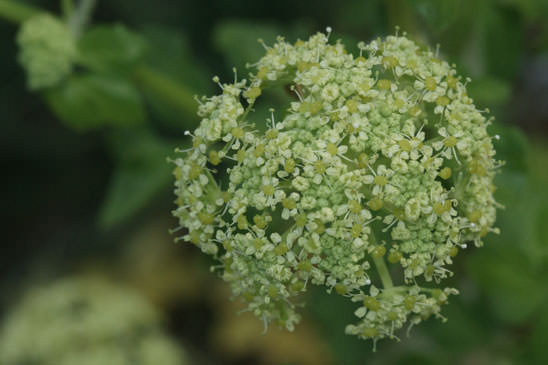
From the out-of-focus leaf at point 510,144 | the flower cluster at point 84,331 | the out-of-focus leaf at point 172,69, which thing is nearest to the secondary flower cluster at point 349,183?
the out-of-focus leaf at point 510,144

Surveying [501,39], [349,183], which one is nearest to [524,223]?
[501,39]

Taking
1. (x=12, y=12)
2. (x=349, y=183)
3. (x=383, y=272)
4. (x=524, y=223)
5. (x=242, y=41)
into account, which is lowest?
(x=383, y=272)

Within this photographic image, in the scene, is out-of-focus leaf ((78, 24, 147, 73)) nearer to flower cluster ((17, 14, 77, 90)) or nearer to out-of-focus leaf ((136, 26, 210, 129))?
flower cluster ((17, 14, 77, 90))

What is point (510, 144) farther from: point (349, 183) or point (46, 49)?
point (46, 49)

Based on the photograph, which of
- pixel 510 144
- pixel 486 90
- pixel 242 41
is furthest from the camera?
pixel 242 41

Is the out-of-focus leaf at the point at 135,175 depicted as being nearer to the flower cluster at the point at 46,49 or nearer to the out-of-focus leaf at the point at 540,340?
the flower cluster at the point at 46,49

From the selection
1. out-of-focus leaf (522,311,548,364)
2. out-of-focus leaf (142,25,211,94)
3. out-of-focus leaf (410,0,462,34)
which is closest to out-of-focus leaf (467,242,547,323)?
out-of-focus leaf (522,311,548,364)
